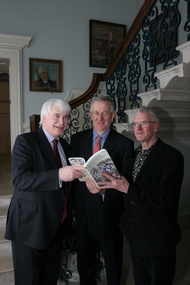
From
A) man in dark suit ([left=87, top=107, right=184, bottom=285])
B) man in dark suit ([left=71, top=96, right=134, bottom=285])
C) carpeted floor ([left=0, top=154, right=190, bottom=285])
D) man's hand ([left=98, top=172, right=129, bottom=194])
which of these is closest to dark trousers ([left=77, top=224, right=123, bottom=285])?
man in dark suit ([left=71, top=96, right=134, bottom=285])

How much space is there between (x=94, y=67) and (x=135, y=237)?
4.82 m

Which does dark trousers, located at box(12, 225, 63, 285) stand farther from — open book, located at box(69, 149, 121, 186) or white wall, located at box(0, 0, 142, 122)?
white wall, located at box(0, 0, 142, 122)

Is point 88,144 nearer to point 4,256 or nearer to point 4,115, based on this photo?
point 4,256

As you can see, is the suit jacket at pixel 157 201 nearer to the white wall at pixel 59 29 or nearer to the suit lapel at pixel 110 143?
the suit lapel at pixel 110 143

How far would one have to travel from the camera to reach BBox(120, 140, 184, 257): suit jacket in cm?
167

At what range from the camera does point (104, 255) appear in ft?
7.20

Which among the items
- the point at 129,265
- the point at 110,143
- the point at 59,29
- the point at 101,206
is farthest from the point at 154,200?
the point at 59,29

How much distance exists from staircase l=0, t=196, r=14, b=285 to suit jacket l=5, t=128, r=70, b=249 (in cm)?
125

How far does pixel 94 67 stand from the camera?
589 cm

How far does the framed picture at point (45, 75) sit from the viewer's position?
17.6 feet

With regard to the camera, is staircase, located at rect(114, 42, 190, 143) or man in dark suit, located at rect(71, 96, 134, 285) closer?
man in dark suit, located at rect(71, 96, 134, 285)

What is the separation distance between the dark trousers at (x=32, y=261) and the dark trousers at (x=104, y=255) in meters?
0.33

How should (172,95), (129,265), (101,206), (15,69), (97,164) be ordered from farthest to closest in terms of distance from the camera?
(15,69) < (129,265) < (172,95) < (101,206) < (97,164)

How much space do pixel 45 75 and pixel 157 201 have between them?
14.9 feet
